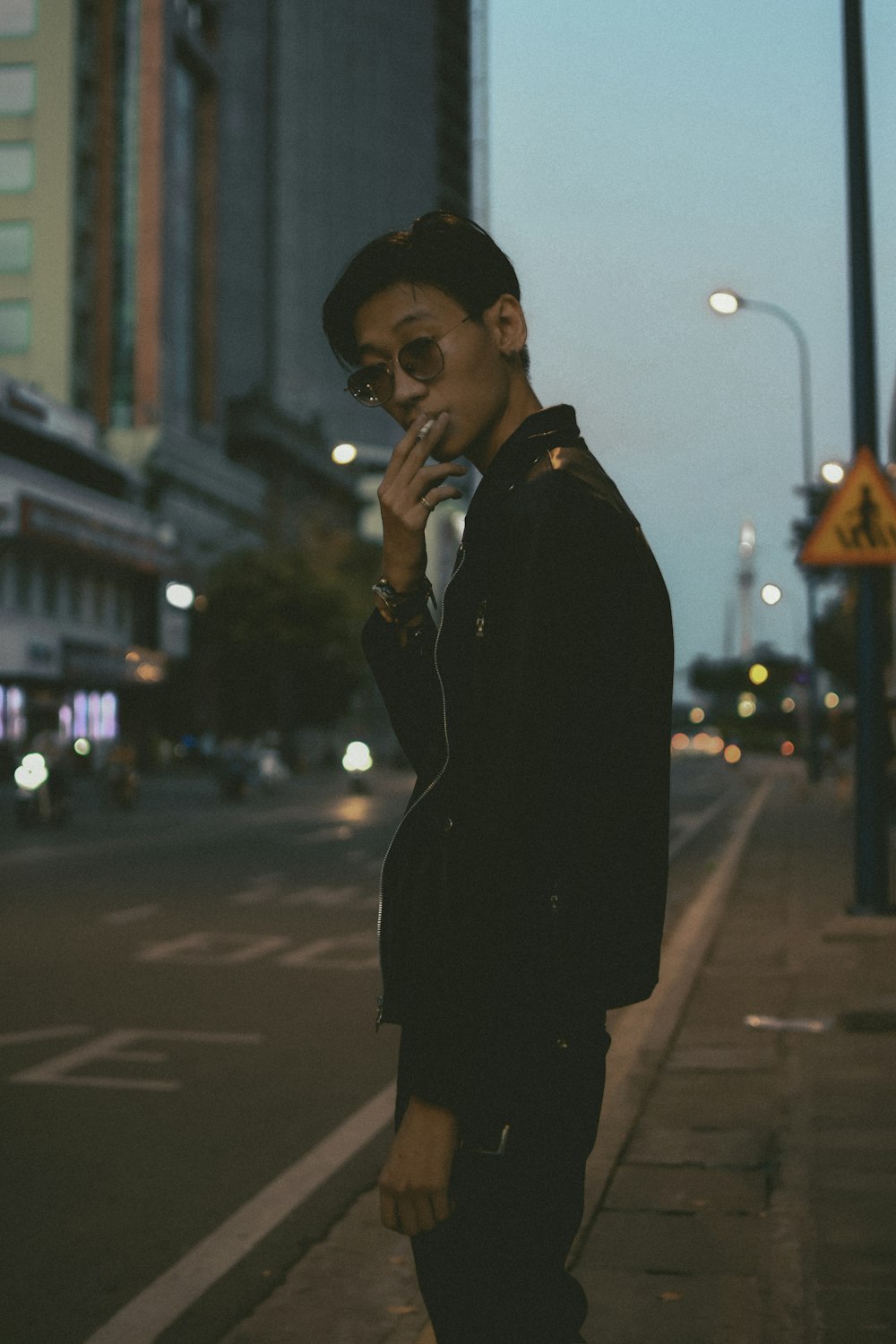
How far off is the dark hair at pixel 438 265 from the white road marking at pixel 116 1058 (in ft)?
17.9

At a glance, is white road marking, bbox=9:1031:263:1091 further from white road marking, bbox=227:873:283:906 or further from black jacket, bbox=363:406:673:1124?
white road marking, bbox=227:873:283:906

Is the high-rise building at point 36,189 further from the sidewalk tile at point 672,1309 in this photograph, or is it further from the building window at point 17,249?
the sidewalk tile at point 672,1309

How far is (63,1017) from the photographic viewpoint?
8.85 meters

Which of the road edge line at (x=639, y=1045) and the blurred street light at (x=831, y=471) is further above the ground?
the blurred street light at (x=831, y=471)

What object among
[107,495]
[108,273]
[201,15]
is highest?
[201,15]

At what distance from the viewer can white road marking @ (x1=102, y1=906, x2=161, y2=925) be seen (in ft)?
44.1

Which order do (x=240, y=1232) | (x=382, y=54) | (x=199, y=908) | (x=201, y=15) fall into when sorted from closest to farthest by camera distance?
(x=240, y=1232) → (x=199, y=908) → (x=201, y=15) → (x=382, y=54)

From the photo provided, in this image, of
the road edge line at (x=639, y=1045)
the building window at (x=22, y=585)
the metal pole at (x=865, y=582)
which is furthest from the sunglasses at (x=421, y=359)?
the building window at (x=22, y=585)

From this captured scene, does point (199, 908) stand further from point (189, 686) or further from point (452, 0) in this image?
point (452, 0)

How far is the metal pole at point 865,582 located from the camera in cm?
1137

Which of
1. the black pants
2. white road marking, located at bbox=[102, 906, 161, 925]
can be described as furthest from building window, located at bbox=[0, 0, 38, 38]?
the black pants

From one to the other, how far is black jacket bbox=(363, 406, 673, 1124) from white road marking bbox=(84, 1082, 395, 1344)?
2.51 m

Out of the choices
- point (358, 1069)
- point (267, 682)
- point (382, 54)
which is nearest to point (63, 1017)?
point (358, 1069)

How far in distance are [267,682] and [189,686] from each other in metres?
4.50
